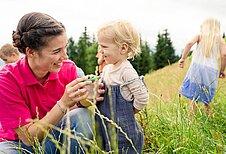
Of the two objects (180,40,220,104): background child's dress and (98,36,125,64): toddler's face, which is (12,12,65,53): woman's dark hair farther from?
(180,40,220,104): background child's dress

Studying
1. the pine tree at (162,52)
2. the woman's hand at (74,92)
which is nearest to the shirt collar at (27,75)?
the woman's hand at (74,92)

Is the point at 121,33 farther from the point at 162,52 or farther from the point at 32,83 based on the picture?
the point at 162,52

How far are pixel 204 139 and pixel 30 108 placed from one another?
1.28 metres

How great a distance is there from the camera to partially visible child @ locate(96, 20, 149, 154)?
2605 mm

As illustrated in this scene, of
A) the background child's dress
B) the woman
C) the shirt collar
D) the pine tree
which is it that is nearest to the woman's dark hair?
the woman

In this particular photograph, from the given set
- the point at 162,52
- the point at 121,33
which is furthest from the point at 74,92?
the point at 162,52

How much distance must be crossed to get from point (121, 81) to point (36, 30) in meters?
0.68

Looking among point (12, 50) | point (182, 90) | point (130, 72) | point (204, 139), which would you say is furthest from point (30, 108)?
point (12, 50)

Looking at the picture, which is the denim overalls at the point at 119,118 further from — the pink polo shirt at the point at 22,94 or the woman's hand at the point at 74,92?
the pink polo shirt at the point at 22,94

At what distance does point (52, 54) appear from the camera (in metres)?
2.76

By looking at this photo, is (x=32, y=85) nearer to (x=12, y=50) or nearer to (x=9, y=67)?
(x=9, y=67)

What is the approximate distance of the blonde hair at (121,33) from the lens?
2.67 m

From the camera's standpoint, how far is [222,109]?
156 inches

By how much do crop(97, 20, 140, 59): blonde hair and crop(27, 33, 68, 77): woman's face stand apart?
0.87 feet
